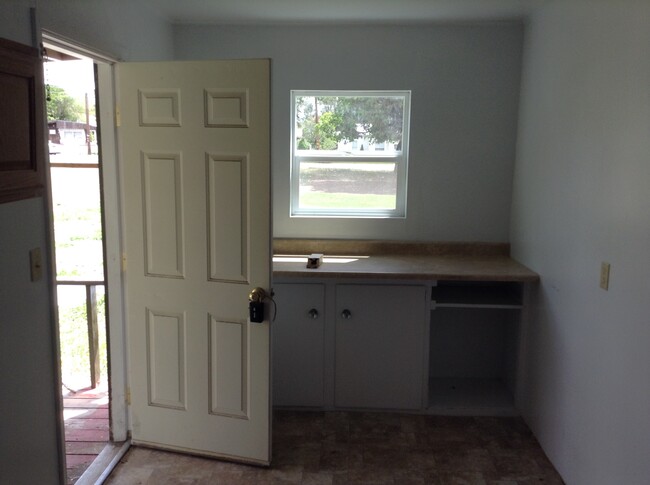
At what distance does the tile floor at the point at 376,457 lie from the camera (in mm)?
2527

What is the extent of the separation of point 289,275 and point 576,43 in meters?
1.87

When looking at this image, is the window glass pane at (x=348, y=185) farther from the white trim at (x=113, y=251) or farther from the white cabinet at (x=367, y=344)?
the white trim at (x=113, y=251)

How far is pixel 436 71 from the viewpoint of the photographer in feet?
10.9

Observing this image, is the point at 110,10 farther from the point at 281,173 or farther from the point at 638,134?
the point at 638,134

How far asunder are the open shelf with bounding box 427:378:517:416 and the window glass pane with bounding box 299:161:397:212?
1.27 metres

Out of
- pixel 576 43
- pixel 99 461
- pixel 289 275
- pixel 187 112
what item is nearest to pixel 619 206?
pixel 576 43

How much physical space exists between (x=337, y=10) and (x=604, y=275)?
2.04m

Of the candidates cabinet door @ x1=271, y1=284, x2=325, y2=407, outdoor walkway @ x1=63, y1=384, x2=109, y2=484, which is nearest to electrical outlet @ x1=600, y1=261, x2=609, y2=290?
cabinet door @ x1=271, y1=284, x2=325, y2=407

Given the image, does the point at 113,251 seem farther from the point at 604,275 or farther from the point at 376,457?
the point at 604,275

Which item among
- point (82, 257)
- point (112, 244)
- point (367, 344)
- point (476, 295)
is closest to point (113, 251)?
point (112, 244)

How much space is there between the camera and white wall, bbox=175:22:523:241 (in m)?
3.30

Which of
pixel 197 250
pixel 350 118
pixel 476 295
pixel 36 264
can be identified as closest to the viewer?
pixel 36 264

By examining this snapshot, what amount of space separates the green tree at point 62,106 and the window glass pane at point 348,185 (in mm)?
1625

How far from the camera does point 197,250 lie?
2.52 m
